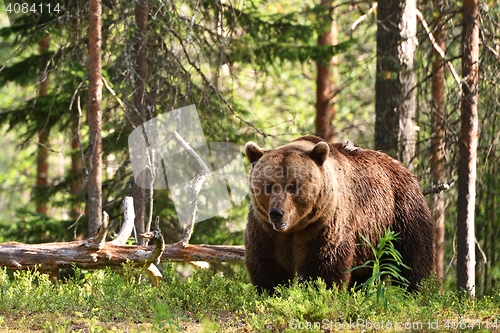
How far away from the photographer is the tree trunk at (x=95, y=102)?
9.38 meters

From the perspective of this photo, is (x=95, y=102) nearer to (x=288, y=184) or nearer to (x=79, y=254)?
(x=79, y=254)

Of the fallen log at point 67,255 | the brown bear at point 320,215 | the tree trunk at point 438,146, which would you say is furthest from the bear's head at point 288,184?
the tree trunk at point 438,146

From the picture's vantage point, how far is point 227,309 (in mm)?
6301

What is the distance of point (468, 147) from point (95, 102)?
5.38 m

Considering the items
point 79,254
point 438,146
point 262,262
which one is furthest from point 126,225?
point 438,146

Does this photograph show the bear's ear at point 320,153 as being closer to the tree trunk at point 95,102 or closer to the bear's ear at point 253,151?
the bear's ear at point 253,151

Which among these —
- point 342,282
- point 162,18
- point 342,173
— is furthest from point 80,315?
point 162,18

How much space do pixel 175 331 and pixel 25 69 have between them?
323 inches

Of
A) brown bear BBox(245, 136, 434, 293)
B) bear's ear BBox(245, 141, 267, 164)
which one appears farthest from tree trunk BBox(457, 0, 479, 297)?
bear's ear BBox(245, 141, 267, 164)

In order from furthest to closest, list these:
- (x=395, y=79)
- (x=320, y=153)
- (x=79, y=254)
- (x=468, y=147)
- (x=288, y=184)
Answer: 1. (x=395, y=79)
2. (x=468, y=147)
3. (x=79, y=254)
4. (x=320, y=153)
5. (x=288, y=184)

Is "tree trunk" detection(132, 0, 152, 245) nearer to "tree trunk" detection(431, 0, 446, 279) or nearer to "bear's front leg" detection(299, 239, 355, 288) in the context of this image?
"bear's front leg" detection(299, 239, 355, 288)

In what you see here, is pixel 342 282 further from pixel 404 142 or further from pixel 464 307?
pixel 404 142

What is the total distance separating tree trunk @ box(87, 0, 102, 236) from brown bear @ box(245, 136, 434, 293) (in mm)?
3468

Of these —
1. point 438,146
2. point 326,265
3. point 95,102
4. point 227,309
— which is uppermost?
point 95,102
